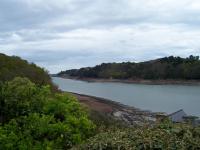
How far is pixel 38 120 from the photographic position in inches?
380

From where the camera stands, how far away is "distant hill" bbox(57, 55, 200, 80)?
92.3 meters

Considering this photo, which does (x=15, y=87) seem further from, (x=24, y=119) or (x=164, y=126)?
(x=164, y=126)

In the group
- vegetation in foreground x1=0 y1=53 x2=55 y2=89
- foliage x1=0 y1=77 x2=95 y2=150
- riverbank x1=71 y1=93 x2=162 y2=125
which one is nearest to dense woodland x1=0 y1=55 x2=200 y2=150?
foliage x1=0 y1=77 x2=95 y2=150

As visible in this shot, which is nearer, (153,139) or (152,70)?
(153,139)

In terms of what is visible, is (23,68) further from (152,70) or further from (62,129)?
(152,70)

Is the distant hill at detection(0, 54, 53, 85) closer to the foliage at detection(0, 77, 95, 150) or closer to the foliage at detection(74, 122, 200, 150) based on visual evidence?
the foliage at detection(0, 77, 95, 150)

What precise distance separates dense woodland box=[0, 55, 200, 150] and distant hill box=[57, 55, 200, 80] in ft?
265

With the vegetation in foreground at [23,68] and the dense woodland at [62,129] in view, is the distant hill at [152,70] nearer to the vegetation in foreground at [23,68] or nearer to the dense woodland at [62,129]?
the vegetation in foreground at [23,68]

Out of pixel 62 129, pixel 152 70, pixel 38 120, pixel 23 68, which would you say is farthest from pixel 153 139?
pixel 152 70

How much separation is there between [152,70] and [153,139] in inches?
3636

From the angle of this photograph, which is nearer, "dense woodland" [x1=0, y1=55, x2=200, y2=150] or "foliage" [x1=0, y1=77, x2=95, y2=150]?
"dense woodland" [x1=0, y1=55, x2=200, y2=150]

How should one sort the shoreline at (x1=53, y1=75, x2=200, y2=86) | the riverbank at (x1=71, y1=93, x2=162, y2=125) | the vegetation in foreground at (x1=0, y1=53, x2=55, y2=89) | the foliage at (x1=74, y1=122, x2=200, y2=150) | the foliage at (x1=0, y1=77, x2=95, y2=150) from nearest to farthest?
the foliage at (x1=74, y1=122, x2=200, y2=150) < the foliage at (x1=0, y1=77, x2=95, y2=150) < the vegetation in foreground at (x1=0, y1=53, x2=55, y2=89) < the riverbank at (x1=71, y1=93, x2=162, y2=125) < the shoreline at (x1=53, y1=75, x2=200, y2=86)

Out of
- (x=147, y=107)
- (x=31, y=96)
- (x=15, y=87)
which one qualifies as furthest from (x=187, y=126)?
(x=147, y=107)

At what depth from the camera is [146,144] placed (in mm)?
5777
